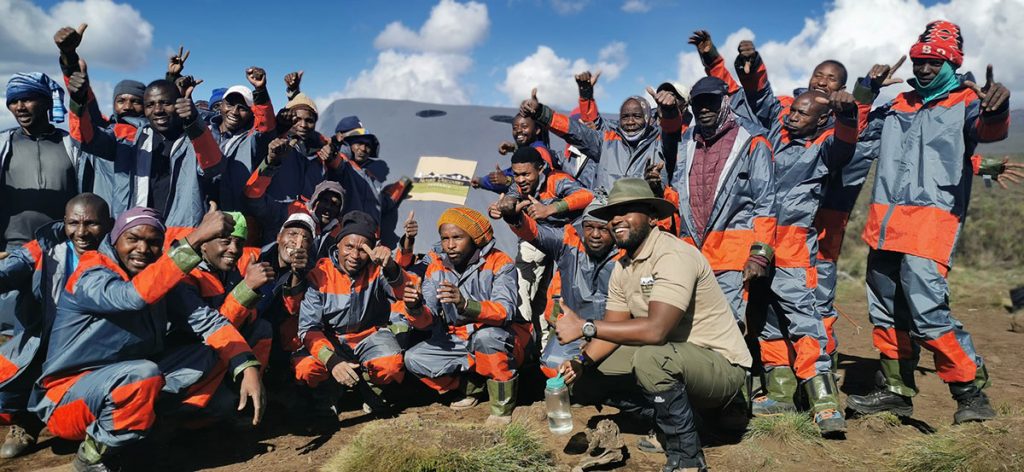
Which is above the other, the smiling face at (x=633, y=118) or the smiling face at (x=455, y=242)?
the smiling face at (x=633, y=118)

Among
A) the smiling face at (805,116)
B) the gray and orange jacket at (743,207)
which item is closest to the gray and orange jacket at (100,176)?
the gray and orange jacket at (743,207)

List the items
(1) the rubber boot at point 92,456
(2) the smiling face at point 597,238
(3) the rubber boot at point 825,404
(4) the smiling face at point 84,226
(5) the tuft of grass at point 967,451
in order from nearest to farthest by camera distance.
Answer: (5) the tuft of grass at point 967,451 → (1) the rubber boot at point 92,456 → (4) the smiling face at point 84,226 → (3) the rubber boot at point 825,404 → (2) the smiling face at point 597,238

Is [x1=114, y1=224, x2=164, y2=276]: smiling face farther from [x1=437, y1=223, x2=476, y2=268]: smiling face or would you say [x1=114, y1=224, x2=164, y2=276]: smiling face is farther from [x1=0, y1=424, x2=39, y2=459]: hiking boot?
[x1=437, y1=223, x2=476, y2=268]: smiling face

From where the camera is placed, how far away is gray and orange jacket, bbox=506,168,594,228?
557 centimetres

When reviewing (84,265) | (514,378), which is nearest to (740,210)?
(514,378)

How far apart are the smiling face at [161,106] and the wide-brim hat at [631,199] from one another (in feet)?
11.6

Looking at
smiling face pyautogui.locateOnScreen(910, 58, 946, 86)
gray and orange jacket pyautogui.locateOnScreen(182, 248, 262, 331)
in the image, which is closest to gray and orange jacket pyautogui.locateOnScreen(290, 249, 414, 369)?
gray and orange jacket pyautogui.locateOnScreen(182, 248, 262, 331)

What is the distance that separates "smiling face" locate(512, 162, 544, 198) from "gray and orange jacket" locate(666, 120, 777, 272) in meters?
1.67

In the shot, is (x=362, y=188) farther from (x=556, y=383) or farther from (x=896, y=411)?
(x=896, y=411)

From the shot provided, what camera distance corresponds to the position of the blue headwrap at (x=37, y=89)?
4.75m

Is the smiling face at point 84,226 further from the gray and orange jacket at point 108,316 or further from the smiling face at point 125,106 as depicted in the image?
the smiling face at point 125,106

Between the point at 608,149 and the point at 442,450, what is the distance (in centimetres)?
327

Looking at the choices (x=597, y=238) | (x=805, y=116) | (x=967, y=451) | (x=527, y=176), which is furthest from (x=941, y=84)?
(x=527, y=176)

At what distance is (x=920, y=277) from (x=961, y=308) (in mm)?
5910
